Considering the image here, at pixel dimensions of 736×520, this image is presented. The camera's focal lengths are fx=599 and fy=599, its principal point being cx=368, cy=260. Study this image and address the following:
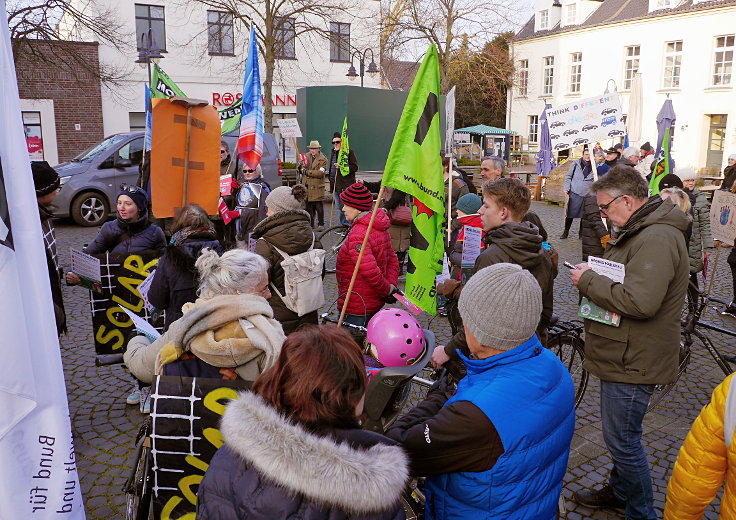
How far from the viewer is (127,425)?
4457 mm

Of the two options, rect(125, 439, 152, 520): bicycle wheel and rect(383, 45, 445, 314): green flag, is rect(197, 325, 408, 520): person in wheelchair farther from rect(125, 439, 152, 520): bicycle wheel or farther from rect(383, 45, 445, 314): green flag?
rect(383, 45, 445, 314): green flag

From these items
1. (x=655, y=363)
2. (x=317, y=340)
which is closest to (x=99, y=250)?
(x=317, y=340)

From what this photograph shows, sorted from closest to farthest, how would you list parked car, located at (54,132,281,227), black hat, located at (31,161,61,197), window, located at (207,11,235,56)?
1. black hat, located at (31,161,61,197)
2. parked car, located at (54,132,281,227)
3. window, located at (207,11,235,56)

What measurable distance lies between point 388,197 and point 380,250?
372 centimetres

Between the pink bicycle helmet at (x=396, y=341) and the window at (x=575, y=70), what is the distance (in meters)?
36.5

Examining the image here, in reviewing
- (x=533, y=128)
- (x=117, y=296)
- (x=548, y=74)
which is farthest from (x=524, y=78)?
(x=117, y=296)

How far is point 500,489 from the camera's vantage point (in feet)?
6.04

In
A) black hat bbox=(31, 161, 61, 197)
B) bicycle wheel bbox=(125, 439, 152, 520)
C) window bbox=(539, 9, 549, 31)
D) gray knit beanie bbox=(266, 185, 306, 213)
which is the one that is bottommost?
bicycle wheel bbox=(125, 439, 152, 520)

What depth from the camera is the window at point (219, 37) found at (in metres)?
27.0

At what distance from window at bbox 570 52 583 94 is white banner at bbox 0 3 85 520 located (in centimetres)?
3764

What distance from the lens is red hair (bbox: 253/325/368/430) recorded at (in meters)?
1.56

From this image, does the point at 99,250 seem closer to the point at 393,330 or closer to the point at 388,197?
the point at 393,330

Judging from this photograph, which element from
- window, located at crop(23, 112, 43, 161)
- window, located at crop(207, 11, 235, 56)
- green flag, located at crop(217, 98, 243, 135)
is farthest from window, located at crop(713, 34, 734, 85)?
window, located at crop(23, 112, 43, 161)

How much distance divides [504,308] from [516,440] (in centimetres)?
41
